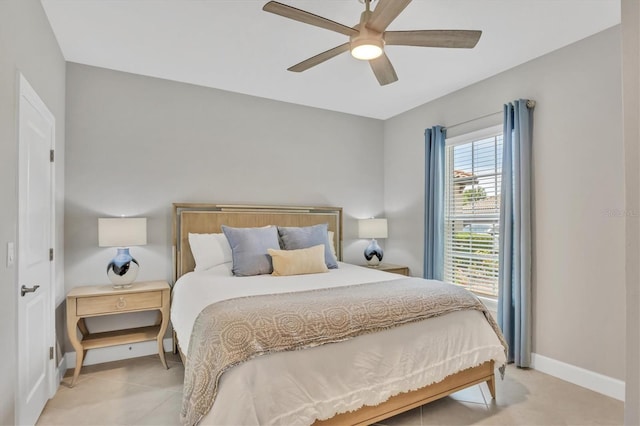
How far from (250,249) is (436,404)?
1938mm

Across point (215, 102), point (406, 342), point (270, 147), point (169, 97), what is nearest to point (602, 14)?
point (406, 342)

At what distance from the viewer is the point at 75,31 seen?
2.72 metres

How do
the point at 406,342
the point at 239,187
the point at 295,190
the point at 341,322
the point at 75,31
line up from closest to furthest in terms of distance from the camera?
the point at 341,322 < the point at 406,342 < the point at 75,31 < the point at 239,187 < the point at 295,190

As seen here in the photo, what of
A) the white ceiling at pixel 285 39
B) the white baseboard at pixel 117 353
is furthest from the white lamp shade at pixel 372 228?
the white baseboard at pixel 117 353

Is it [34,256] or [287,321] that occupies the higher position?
[34,256]

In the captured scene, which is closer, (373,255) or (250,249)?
(250,249)

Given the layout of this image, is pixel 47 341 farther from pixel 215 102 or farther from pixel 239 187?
pixel 215 102

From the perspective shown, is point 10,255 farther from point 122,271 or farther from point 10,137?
point 122,271

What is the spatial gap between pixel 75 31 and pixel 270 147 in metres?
2.07

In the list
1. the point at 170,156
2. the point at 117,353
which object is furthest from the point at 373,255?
the point at 117,353

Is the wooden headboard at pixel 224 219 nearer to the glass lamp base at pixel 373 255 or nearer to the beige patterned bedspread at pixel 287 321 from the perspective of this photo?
the glass lamp base at pixel 373 255

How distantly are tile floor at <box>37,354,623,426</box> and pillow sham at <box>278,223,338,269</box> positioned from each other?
151cm

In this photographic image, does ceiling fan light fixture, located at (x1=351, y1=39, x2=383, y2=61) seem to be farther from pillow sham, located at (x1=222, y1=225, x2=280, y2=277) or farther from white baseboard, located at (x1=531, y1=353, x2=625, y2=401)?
white baseboard, located at (x1=531, y1=353, x2=625, y2=401)

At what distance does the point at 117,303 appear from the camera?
2.97 m
